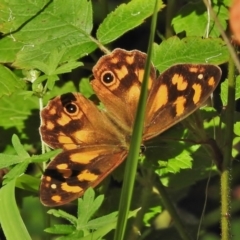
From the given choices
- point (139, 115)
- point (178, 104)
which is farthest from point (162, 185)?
point (139, 115)

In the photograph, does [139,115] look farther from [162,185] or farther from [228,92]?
[162,185]

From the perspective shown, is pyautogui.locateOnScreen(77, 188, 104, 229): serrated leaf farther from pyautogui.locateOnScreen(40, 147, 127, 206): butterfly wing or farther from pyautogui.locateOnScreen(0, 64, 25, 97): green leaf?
pyautogui.locateOnScreen(0, 64, 25, 97): green leaf

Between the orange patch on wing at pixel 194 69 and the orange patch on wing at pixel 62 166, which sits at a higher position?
the orange patch on wing at pixel 194 69

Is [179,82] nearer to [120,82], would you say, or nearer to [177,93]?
[177,93]

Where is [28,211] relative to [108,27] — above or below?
below

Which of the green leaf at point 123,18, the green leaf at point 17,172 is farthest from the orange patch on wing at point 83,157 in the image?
the green leaf at point 123,18

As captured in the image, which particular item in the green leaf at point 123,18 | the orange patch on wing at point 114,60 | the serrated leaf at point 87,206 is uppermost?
the green leaf at point 123,18

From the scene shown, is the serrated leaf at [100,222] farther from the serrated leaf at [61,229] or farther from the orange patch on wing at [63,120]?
the orange patch on wing at [63,120]

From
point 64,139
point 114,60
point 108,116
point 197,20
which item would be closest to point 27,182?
point 64,139
